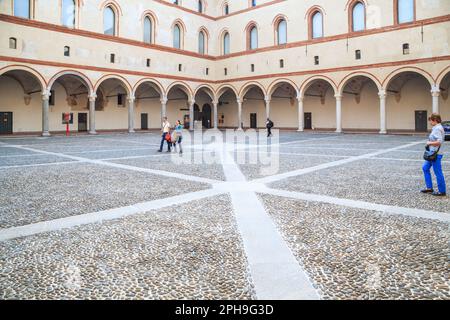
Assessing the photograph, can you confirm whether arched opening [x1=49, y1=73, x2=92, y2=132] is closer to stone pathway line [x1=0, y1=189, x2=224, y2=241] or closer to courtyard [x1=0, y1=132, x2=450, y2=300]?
courtyard [x1=0, y1=132, x2=450, y2=300]

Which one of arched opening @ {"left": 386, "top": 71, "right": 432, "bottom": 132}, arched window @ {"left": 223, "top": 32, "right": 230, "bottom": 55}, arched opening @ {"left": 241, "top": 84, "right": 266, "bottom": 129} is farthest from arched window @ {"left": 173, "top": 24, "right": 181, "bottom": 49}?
arched opening @ {"left": 386, "top": 71, "right": 432, "bottom": 132}

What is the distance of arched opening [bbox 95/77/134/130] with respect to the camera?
103ft

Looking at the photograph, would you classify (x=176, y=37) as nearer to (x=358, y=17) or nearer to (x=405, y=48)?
(x=358, y=17)

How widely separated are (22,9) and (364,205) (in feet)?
86.6

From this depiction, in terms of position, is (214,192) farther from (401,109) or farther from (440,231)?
(401,109)

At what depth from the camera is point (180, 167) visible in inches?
412

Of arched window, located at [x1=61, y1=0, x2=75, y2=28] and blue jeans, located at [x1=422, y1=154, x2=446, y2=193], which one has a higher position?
arched window, located at [x1=61, y1=0, x2=75, y2=28]

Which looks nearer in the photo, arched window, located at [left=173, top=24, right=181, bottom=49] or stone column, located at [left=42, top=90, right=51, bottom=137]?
stone column, located at [left=42, top=90, right=51, bottom=137]

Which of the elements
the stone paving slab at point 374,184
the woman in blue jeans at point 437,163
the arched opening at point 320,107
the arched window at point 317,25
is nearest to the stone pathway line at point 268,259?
the stone paving slab at point 374,184

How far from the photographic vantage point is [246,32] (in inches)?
1340

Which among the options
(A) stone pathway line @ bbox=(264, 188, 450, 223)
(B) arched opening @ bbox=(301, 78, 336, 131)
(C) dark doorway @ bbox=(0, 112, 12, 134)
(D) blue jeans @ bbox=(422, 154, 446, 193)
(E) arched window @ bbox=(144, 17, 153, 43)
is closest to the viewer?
Result: (A) stone pathway line @ bbox=(264, 188, 450, 223)

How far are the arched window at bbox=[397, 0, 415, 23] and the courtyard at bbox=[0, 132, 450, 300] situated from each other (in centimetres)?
2162

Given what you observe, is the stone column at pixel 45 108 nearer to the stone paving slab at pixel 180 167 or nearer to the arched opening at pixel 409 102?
the stone paving slab at pixel 180 167

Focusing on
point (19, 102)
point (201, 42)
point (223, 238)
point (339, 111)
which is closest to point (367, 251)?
point (223, 238)
